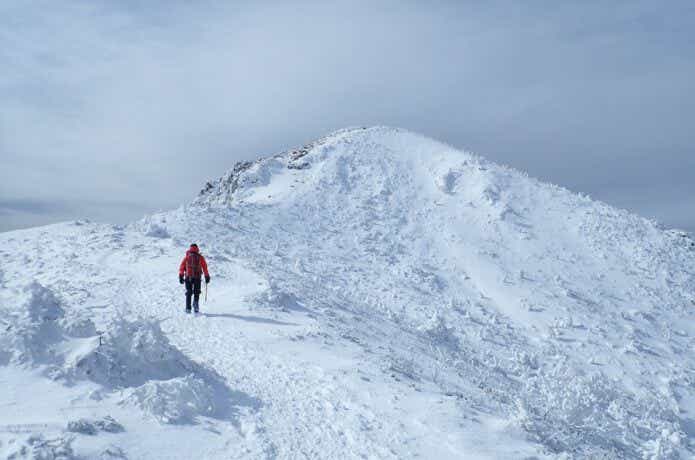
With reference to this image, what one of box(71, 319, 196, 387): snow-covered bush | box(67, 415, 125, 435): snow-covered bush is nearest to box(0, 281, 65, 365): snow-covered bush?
box(71, 319, 196, 387): snow-covered bush

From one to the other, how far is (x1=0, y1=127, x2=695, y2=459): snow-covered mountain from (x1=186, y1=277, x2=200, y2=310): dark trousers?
0.47 meters

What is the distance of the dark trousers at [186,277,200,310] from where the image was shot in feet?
47.7

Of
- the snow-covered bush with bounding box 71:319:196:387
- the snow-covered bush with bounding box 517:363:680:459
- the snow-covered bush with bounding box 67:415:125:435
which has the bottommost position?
the snow-covered bush with bounding box 517:363:680:459

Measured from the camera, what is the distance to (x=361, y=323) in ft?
54.2

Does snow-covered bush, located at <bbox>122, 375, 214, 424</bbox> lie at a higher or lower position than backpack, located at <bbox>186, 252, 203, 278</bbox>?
lower

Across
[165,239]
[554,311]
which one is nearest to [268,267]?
[165,239]

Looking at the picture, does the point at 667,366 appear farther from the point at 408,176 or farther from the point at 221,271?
the point at 408,176

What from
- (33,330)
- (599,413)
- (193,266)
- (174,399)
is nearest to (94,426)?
(174,399)

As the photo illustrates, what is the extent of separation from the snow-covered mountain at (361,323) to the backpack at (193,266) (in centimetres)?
118

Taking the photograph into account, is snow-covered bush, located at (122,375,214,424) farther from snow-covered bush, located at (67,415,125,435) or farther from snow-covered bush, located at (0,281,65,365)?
snow-covered bush, located at (0,281,65,365)

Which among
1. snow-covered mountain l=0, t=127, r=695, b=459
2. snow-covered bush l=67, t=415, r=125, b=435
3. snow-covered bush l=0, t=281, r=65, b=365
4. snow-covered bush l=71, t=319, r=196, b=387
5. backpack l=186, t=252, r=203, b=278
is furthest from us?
backpack l=186, t=252, r=203, b=278

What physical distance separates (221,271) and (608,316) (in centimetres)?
1993

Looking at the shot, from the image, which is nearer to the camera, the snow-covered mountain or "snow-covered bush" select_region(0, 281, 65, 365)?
the snow-covered mountain

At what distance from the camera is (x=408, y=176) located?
136ft
